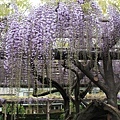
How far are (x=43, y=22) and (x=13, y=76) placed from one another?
85 centimetres

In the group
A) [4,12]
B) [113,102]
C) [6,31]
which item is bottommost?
[113,102]

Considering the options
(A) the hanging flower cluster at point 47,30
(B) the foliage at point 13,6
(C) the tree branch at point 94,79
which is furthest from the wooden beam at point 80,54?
(B) the foliage at point 13,6

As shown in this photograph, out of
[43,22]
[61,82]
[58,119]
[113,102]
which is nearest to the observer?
[43,22]

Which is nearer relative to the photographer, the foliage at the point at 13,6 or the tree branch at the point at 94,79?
the foliage at the point at 13,6

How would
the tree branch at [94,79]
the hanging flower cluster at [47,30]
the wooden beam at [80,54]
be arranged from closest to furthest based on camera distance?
1. the hanging flower cluster at [47,30]
2. the wooden beam at [80,54]
3. the tree branch at [94,79]

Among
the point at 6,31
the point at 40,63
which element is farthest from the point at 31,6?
the point at 40,63

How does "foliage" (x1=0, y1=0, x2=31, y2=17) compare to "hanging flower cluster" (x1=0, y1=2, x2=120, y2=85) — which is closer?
"hanging flower cluster" (x1=0, y1=2, x2=120, y2=85)

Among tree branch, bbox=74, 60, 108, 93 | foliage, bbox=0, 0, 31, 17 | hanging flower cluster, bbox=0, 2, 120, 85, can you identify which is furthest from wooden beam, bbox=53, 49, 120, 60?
foliage, bbox=0, 0, 31, 17

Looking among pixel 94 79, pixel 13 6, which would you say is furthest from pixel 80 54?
pixel 13 6

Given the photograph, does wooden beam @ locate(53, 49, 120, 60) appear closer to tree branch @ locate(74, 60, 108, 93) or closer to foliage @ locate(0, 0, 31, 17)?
tree branch @ locate(74, 60, 108, 93)

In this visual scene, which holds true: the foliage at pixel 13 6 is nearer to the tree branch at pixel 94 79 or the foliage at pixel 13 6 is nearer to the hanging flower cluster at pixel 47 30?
the hanging flower cluster at pixel 47 30

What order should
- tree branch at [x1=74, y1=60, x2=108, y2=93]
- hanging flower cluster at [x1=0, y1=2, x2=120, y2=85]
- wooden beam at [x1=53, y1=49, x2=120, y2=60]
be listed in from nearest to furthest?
hanging flower cluster at [x1=0, y1=2, x2=120, y2=85]
wooden beam at [x1=53, y1=49, x2=120, y2=60]
tree branch at [x1=74, y1=60, x2=108, y2=93]

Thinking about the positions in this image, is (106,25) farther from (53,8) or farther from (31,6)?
(31,6)

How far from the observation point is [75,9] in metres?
4.11
